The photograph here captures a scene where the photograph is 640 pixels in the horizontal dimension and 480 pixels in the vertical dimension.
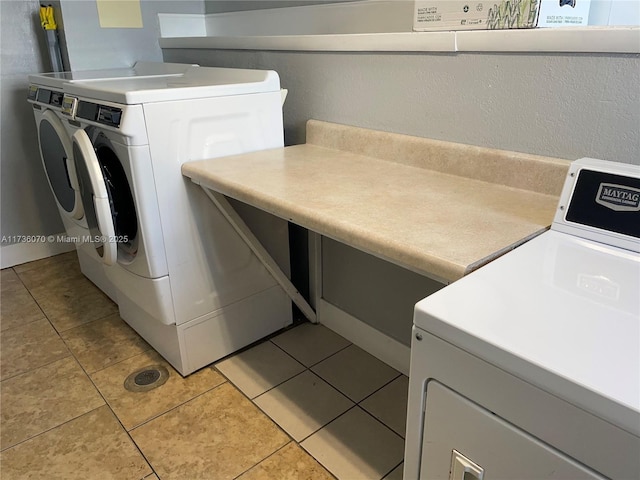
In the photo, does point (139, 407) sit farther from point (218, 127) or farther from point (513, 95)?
point (513, 95)

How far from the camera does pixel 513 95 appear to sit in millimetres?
1384

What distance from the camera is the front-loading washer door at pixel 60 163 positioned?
204 centimetres

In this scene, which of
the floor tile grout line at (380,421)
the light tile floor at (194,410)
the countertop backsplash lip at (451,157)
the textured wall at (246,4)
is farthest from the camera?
the textured wall at (246,4)

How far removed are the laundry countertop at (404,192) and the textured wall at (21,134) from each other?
1.72 meters

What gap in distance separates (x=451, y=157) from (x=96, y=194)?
122 cm

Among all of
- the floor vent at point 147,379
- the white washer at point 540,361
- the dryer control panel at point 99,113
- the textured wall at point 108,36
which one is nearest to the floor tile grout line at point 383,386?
the floor vent at point 147,379

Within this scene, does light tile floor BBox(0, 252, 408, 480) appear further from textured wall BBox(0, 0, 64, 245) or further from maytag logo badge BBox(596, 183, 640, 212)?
maytag logo badge BBox(596, 183, 640, 212)

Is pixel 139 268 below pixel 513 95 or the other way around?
below

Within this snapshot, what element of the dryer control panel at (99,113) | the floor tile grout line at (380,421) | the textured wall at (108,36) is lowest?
the floor tile grout line at (380,421)

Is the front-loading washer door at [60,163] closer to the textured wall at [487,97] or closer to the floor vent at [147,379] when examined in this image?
the floor vent at [147,379]

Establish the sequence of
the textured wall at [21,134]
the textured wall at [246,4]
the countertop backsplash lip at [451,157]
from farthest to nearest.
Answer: the textured wall at [21,134] → the textured wall at [246,4] → the countertop backsplash lip at [451,157]

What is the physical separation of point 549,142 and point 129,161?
4.27ft

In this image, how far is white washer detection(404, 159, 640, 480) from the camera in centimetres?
63

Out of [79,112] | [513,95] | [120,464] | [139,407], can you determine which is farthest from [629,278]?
[79,112]
